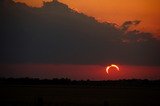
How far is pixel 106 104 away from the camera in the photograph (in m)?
15.9

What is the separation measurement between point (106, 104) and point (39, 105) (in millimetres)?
3233

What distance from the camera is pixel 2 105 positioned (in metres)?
20.1

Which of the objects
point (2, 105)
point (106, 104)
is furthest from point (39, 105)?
point (2, 105)

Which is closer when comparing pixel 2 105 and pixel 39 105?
pixel 39 105

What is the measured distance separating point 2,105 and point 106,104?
732 cm

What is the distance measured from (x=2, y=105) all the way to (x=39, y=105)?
491cm

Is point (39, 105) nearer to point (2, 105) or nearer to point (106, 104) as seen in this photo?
point (106, 104)

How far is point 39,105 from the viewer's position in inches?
631

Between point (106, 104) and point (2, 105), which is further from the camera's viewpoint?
point (2, 105)
